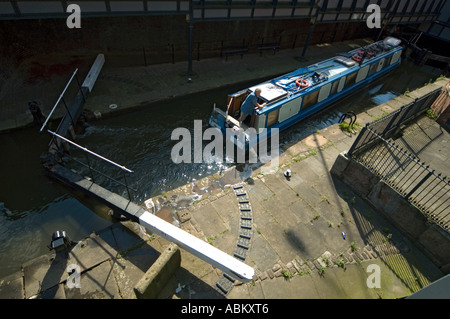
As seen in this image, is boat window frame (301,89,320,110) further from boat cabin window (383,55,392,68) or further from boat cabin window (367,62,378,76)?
boat cabin window (383,55,392,68)

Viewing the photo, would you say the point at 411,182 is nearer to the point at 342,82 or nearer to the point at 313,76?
the point at 313,76

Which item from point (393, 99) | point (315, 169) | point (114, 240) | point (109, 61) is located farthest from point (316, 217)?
point (109, 61)

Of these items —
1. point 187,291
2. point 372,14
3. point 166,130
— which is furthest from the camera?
point 372,14

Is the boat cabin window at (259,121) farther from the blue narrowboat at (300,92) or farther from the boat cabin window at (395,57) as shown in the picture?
the boat cabin window at (395,57)

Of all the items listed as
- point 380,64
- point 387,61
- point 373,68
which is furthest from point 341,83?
point 387,61

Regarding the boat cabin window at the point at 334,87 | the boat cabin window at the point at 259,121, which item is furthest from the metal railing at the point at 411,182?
the boat cabin window at the point at 334,87

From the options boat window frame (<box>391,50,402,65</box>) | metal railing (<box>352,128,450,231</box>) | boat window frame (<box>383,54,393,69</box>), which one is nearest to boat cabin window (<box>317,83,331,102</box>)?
metal railing (<box>352,128,450,231</box>)

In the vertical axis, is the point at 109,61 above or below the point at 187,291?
above

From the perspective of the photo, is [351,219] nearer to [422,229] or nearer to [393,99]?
[422,229]
